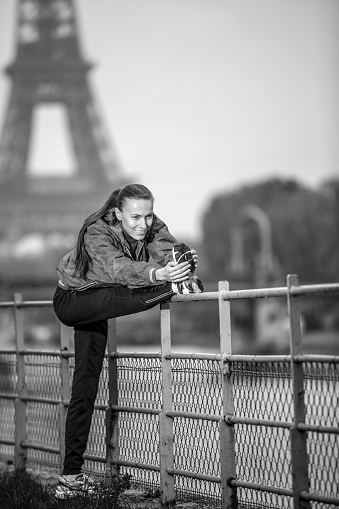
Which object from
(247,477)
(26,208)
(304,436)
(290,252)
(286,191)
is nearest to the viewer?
(304,436)

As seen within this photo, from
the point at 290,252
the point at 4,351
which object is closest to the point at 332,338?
the point at 290,252

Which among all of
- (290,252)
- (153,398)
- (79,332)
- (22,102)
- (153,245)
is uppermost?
(22,102)

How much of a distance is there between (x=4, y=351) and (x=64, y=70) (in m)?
71.5

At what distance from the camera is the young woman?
5945 mm

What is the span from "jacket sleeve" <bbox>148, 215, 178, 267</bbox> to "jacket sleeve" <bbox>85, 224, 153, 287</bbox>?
0.29 m

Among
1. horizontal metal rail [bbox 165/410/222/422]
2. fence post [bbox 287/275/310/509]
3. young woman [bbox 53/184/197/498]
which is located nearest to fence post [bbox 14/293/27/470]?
young woman [bbox 53/184/197/498]

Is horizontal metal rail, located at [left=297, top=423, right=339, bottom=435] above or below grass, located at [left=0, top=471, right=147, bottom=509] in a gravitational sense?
above

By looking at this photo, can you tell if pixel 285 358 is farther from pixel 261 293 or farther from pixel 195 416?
pixel 195 416

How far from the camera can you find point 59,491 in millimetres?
6336

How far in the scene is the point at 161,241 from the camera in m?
6.38

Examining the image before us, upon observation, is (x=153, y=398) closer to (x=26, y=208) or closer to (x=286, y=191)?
(x=26, y=208)

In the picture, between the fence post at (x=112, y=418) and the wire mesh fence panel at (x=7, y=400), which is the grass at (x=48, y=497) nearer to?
the fence post at (x=112, y=418)

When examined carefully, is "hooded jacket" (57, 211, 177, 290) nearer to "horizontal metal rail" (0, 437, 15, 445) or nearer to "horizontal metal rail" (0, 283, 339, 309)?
"horizontal metal rail" (0, 283, 339, 309)

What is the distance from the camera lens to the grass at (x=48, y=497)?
6.07 metres
